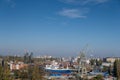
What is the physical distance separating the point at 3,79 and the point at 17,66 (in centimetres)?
2276

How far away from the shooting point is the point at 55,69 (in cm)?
4194

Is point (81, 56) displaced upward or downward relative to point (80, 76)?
upward

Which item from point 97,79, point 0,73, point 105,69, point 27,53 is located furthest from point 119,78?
point 27,53

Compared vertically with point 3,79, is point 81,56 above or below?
above

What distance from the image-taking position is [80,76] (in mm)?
16750

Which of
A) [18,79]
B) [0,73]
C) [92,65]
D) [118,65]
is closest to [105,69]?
[92,65]

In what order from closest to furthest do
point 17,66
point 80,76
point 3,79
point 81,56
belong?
point 3,79 → point 81,56 → point 80,76 → point 17,66

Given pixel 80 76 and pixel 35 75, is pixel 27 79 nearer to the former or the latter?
pixel 35 75

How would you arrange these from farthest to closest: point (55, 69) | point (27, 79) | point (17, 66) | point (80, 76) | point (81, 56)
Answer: point (55, 69) < point (17, 66) < point (27, 79) < point (80, 76) < point (81, 56)

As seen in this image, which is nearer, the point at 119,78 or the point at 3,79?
the point at 3,79

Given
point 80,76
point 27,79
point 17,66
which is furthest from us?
point 17,66

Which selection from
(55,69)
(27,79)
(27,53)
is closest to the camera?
(27,79)

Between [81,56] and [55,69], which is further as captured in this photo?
[55,69]

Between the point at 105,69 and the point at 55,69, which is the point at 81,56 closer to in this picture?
the point at 105,69
